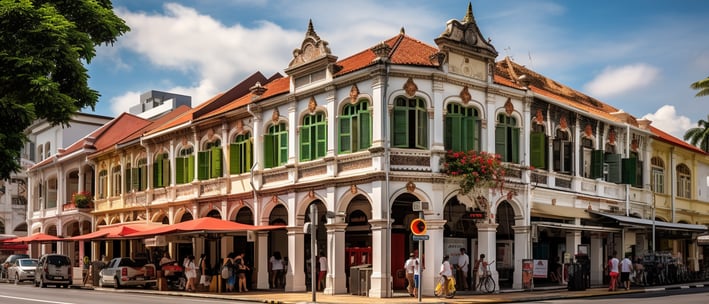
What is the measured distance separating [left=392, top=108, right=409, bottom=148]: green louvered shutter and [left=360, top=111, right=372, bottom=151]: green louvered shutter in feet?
3.00

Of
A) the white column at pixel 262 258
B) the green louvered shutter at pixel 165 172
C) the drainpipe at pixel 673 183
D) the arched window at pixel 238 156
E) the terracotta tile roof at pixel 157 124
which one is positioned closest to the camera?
the white column at pixel 262 258

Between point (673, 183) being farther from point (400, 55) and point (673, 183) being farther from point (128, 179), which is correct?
point (128, 179)

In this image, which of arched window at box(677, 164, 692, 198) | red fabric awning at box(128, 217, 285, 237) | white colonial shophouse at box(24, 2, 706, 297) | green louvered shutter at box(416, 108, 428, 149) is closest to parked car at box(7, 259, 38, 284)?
white colonial shophouse at box(24, 2, 706, 297)

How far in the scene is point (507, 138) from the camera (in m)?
31.5

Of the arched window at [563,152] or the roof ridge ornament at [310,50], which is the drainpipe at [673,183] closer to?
the arched window at [563,152]

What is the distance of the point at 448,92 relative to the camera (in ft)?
96.3

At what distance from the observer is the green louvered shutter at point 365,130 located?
95.1 feet

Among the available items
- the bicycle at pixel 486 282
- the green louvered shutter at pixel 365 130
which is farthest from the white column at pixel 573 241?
the green louvered shutter at pixel 365 130

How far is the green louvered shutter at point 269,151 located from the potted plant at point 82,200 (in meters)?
20.6

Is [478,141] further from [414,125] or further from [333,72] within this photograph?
[333,72]

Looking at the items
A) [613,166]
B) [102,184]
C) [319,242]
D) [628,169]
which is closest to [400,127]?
[319,242]


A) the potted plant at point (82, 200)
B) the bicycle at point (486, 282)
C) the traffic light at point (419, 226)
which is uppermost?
the potted plant at point (82, 200)

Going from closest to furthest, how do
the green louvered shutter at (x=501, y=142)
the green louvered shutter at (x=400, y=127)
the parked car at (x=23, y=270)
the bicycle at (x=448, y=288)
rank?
the bicycle at (x=448, y=288), the green louvered shutter at (x=400, y=127), the green louvered shutter at (x=501, y=142), the parked car at (x=23, y=270)

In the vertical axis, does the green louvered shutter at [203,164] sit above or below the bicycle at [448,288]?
above
